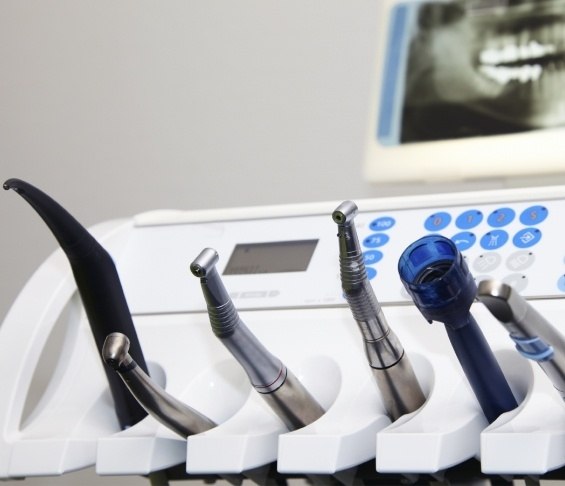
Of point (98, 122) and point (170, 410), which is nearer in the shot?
point (170, 410)

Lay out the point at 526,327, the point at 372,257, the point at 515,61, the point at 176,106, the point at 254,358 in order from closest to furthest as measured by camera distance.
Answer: the point at 526,327
the point at 254,358
the point at 372,257
the point at 515,61
the point at 176,106

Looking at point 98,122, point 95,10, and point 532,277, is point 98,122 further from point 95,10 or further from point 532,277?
point 532,277

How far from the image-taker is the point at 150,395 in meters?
0.48

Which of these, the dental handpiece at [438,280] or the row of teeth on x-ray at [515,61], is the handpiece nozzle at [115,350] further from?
the row of teeth on x-ray at [515,61]

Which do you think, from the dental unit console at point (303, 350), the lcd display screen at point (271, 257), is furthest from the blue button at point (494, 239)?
the lcd display screen at point (271, 257)

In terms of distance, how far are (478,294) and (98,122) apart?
0.75 meters

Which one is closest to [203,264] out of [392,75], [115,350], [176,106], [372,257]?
[115,350]

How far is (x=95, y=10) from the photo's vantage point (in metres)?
1.04

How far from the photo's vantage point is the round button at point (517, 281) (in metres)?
0.51

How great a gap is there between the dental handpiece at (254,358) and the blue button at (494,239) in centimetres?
13

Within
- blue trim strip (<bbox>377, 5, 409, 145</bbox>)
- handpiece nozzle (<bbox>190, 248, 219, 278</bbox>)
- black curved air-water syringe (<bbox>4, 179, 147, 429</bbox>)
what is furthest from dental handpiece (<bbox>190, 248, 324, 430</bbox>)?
blue trim strip (<bbox>377, 5, 409, 145</bbox>)

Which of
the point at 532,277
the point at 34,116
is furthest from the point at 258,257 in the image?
the point at 34,116

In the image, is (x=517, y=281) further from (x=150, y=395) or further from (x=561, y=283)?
(x=150, y=395)

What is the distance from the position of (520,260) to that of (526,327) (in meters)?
0.17
